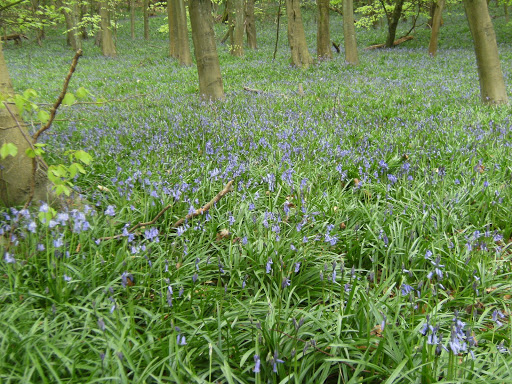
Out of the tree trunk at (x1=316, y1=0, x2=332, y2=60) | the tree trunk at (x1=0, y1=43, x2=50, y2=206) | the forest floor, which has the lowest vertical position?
the forest floor

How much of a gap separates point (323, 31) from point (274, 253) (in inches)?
642

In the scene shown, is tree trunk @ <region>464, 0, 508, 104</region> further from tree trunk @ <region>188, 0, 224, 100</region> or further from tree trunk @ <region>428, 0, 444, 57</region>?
tree trunk @ <region>428, 0, 444, 57</region>

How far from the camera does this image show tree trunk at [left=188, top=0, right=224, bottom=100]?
328 inches

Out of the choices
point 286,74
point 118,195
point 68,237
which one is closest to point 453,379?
point 68,237

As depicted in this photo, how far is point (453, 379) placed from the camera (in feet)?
5.93

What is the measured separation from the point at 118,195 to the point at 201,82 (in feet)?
19.3

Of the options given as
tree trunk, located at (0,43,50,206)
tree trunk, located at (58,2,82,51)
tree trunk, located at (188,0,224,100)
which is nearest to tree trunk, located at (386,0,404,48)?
tree trunk, located at (188,0,224,100)

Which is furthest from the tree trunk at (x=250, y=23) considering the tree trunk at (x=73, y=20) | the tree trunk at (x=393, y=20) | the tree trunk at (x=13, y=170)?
the tree trunk at (x=13, y=170)

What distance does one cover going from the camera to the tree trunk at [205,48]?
27.4ft

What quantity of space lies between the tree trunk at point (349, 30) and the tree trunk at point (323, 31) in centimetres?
141

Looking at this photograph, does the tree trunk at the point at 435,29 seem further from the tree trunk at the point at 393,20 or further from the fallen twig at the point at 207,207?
the fallen twig at the point at 207,207

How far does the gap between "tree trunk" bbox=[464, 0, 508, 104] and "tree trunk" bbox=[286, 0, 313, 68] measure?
26.1 ft

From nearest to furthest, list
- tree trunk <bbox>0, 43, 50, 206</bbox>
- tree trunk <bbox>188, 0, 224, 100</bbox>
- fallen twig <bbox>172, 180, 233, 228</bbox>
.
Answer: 1. fallen twig <bbox>172, 180, 233, 228</bbox>
2. tree trunk <bbox>0, 43, 50, 206</bbox>
3. tree trunk <bbox>188, 0, 224, 100</bbox>

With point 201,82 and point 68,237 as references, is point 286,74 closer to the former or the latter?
point 201,82
